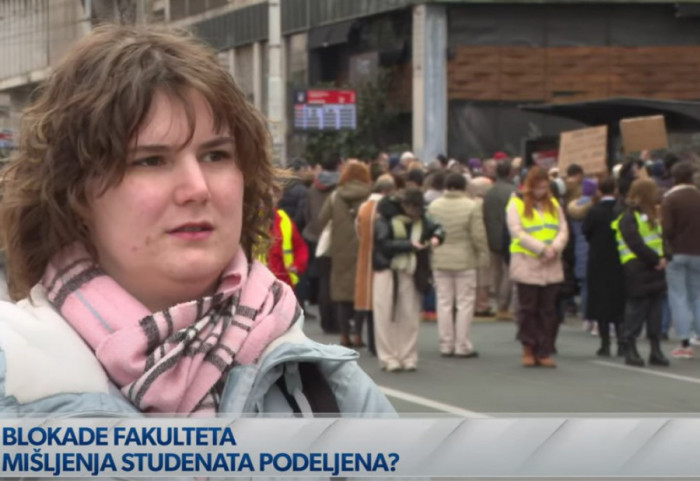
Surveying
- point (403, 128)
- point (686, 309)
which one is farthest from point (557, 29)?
point (686, 309)

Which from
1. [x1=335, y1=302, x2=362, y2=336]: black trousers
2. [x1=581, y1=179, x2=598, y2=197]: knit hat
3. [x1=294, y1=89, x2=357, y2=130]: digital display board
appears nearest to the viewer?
[x1=335, y1=302, x2=362, y2=336]: black trousers

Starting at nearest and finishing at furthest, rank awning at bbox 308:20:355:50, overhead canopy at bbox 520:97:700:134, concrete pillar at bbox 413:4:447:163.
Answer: overhead canopy at bbox 520:97:700:134 → concrete pillar at bbox 413:4:447:163 → awning at bbox 308:20:355:50

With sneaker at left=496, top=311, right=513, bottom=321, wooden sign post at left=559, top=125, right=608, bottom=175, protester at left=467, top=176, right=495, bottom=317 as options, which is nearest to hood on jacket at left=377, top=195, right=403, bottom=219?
protester at left=467, top=176, right=495, bottom=317

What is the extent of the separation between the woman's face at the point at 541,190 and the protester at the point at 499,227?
140 inches

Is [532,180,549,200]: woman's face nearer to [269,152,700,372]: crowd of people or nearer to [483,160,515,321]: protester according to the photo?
[269,152,700,372]: crowd of people

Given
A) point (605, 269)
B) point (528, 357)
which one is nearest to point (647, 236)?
point (605, 269)

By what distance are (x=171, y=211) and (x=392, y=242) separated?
38.3ft

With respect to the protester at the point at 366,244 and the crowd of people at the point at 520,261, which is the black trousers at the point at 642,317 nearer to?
the crowd of people at the point at 520,261

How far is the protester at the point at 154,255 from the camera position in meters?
2.10

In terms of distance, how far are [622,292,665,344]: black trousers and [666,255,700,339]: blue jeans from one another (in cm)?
18

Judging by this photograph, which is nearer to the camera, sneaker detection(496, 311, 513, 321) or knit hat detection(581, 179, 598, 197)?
knit hat detection(581, 179, 598, 197)

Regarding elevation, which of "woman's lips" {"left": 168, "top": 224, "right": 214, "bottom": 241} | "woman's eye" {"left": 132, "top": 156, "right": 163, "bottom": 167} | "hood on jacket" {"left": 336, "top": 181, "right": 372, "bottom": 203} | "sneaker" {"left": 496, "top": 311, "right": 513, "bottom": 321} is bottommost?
"sneaker" {"left": 496, "top": 311, "right": 513, "bottom": 321}

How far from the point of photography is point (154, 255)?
7.11 ft

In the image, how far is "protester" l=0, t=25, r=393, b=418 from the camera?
2.10 meters
